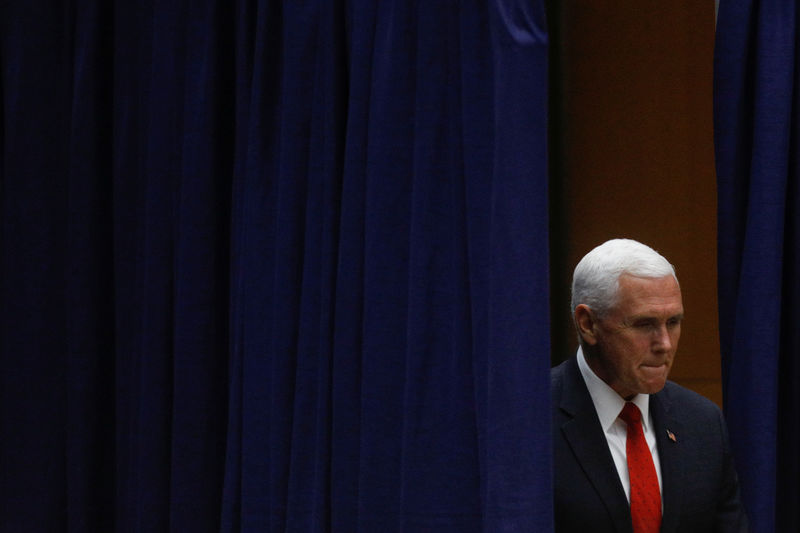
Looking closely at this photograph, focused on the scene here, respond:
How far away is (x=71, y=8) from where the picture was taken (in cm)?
266

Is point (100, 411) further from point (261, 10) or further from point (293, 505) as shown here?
point (261, 10)

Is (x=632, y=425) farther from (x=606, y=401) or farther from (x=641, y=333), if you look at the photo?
(x=641, y=333)

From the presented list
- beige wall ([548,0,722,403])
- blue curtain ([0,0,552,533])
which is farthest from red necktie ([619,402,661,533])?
beige wall ([548,0,722,403])

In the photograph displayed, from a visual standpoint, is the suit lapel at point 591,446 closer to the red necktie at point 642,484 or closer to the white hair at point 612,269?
the red necktie at point 642,484

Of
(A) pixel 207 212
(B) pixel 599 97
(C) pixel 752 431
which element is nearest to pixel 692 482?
(C) pixel 752 431

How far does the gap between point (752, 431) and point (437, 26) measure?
891 millimetres

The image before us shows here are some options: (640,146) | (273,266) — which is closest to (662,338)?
(273,266)

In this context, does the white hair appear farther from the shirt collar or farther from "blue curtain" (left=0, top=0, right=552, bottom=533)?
"blue curtain" (left=0, top=0, right=552, bottom=533)

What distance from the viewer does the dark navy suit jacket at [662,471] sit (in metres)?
1.93

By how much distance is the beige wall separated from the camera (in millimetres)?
2883

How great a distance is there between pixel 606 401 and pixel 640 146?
116 centimetres

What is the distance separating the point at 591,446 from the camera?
78.3 inches

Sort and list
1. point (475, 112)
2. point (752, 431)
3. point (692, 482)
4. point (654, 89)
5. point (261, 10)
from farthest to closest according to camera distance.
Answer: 1. point (654, 89)
2. point (261, 10)
3. point (692, 482)
4. point (475, 112)
5. point (752, 431)

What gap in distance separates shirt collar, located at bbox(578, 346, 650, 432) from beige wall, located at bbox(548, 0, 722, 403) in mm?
891
